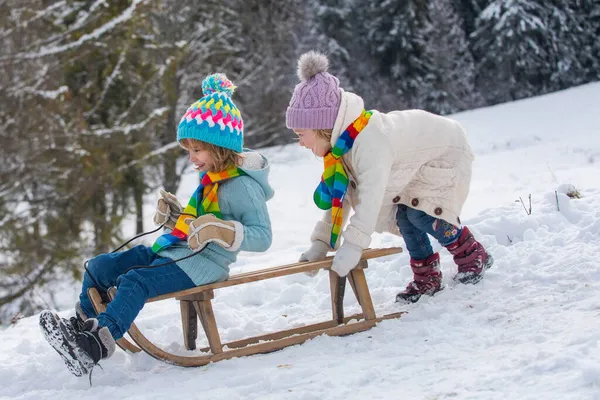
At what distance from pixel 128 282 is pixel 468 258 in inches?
73.4

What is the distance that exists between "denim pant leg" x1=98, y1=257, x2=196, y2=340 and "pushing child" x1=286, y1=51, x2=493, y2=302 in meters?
0.77

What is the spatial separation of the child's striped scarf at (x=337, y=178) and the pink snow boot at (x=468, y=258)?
701 mm

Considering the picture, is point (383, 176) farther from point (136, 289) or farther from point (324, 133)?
point (136, 289)

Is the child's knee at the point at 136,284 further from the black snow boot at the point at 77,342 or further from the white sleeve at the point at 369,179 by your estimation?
the white sleeve at the point at 369,179

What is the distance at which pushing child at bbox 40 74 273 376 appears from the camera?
3162mm

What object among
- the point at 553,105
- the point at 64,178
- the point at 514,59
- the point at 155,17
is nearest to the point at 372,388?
the point at 64,178

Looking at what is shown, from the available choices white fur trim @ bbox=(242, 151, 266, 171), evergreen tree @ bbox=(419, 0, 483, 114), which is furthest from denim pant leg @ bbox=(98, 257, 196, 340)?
evergreen tree @ bbox=(419, 0, 483, 114)

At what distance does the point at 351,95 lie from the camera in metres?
3.58

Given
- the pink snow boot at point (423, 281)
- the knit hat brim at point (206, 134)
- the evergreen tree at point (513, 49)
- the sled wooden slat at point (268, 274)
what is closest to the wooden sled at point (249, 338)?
the sled wooden slat at point (268, 274)

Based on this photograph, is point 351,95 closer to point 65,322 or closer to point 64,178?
point 65,322

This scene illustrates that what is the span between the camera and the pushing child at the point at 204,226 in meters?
3.16

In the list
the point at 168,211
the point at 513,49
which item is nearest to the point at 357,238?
the point at 168,211

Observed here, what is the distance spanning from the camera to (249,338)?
3.52 m

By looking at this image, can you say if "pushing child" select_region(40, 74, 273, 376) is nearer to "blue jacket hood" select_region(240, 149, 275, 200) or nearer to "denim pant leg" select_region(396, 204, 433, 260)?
"blue jacket hood" select_region(240, 149, 275, 200)
